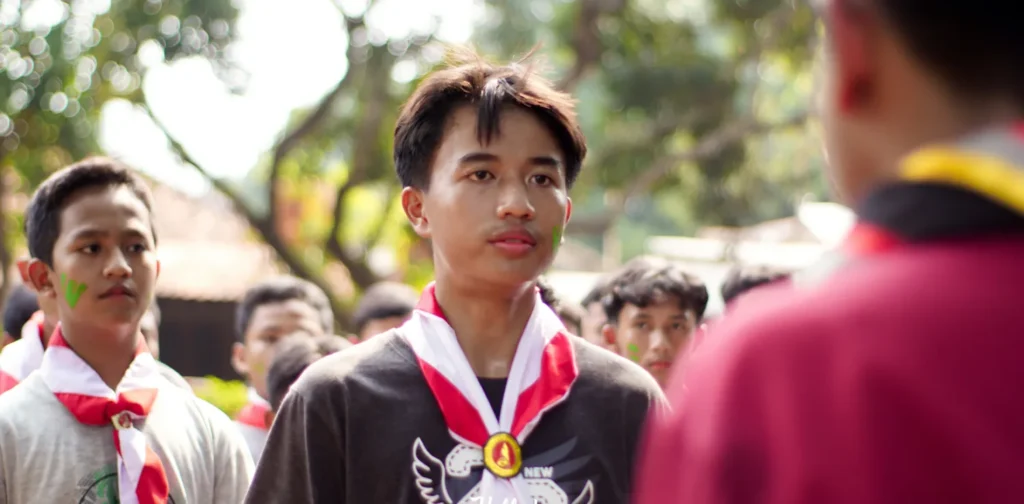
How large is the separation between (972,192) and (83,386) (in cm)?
321

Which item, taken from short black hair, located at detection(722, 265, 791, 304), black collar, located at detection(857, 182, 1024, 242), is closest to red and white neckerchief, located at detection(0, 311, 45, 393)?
short black hair, located at detection(722, 265, 791, 304)

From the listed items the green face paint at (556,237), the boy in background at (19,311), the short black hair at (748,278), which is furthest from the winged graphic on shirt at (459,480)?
the boy in background at (19,311)

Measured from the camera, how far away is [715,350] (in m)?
1.17

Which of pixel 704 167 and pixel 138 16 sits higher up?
pixel 704 167

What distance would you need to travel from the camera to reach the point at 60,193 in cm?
401

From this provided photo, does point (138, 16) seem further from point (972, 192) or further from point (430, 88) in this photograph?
point (972, 192)

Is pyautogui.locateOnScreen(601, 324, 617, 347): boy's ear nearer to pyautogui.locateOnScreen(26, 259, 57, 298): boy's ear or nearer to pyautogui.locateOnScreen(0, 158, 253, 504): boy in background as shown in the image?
pyautogui.locateOnScreen(0, 158, 253, 504): boy in background

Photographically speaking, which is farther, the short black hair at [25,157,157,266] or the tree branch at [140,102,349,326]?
the tree branch at [140,102,349,326]

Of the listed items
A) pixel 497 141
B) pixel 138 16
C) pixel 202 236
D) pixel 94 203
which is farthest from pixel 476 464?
pixel 202 236

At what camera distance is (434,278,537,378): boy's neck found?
293 centimetres

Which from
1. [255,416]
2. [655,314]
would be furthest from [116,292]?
→ [655,314]

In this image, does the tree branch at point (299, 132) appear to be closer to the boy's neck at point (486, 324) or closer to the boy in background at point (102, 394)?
the boy in background at point (102, 394)

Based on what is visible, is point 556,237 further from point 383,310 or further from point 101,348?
point 383,310

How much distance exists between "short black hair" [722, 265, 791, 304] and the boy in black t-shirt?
9.83 feet
